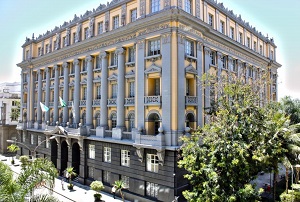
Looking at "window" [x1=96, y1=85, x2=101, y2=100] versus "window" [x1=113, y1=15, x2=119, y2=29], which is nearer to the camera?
"window" [x1=113, y1=15, x2=119, y2=29]

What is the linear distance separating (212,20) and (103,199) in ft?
79.3

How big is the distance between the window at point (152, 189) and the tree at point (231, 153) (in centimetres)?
718

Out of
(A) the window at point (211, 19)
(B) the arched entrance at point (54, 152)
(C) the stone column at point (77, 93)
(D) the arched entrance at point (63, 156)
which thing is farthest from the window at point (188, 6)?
(B) the arched entrance at point (54, 152)

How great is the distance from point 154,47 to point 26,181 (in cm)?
1786

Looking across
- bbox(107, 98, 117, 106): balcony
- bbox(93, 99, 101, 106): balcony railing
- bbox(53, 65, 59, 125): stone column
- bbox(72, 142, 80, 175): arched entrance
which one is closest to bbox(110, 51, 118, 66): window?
bbox(107, 98, 117, 106): balcony

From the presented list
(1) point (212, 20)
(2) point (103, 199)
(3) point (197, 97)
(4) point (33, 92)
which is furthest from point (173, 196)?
(4) point (33, 92)

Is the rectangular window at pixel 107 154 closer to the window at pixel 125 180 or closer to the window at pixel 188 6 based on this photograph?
the window at pixel 125 180

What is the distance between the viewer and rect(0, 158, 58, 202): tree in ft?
33.6

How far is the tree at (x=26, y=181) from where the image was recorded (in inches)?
404

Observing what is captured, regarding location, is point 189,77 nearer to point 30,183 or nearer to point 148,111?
point 148,111

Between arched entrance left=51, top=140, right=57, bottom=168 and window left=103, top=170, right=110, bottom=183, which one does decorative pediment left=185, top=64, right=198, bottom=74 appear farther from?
arched entrance left=51, top=140, right=57, bottom=168

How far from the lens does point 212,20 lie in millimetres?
29719

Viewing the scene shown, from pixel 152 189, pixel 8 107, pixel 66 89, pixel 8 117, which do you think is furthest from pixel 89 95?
pixel 8 107

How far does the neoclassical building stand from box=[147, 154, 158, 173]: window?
0.42ft
